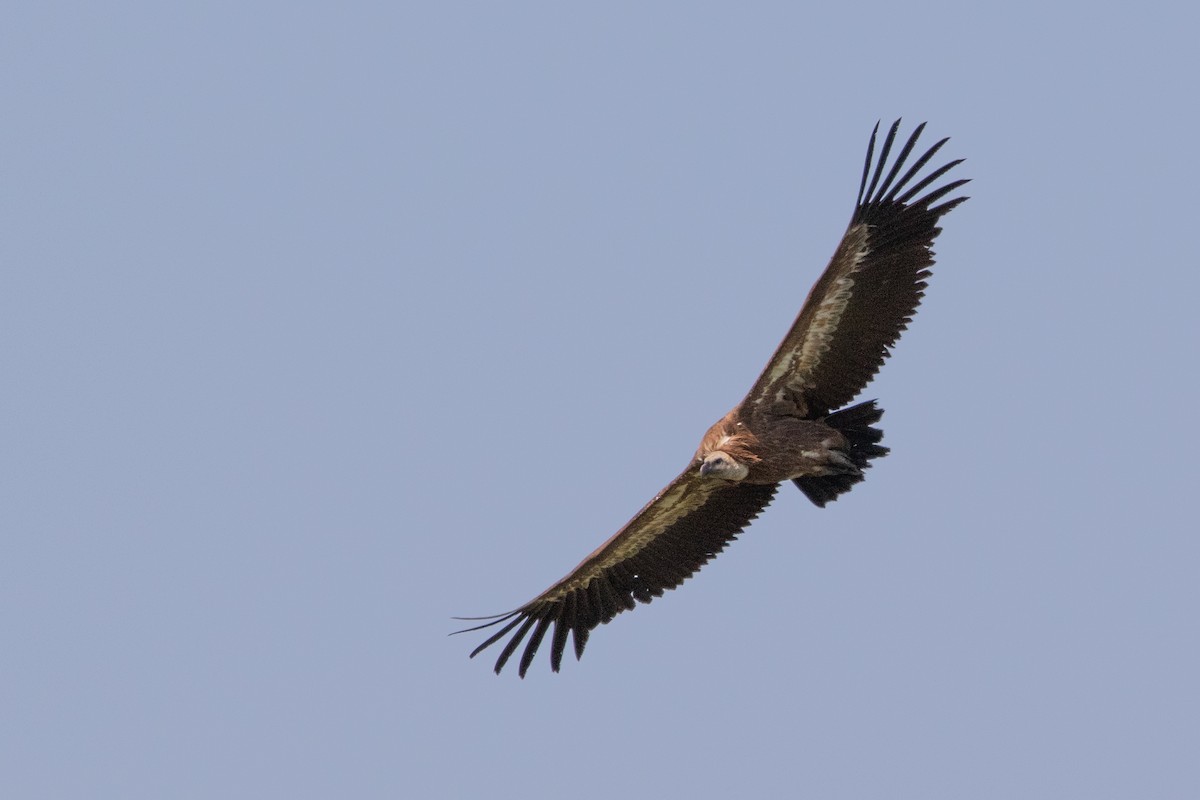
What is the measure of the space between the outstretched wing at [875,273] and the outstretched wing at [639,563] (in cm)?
154

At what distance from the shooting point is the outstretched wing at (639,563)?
54.1 feet

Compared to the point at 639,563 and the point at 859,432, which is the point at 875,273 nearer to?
the point at 859,432

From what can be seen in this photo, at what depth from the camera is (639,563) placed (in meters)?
16.9

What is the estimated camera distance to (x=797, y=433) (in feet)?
50.7

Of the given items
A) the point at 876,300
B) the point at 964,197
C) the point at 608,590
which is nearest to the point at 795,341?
the point at 876,300

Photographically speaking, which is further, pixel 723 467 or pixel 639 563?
pixel 639 563

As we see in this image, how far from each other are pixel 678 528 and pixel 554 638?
1459mm

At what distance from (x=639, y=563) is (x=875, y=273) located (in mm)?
3515

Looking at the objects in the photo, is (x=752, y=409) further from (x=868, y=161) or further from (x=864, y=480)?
(x=868, y=161)

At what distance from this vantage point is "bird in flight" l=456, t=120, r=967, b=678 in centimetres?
1502

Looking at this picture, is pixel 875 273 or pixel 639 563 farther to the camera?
pixel 639 563

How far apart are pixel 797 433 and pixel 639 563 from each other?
221 cm

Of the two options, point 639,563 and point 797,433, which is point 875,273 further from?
point 639,563

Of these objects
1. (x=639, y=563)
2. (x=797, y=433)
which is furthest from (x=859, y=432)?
(x=639, y=563)
